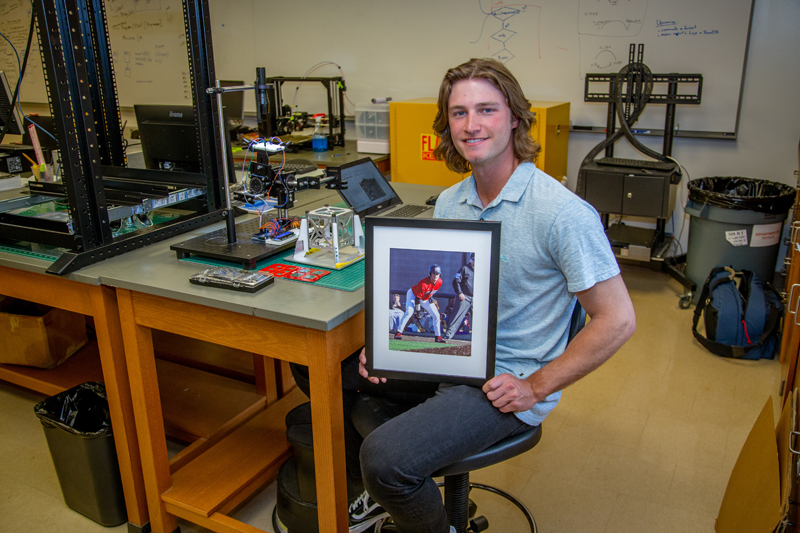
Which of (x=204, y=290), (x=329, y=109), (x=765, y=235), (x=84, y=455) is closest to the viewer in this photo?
(x=204, y=290)

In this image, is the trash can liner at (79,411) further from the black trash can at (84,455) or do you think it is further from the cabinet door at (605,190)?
the cabinet door at (605,190)

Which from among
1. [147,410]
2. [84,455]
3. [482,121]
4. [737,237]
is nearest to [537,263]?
[482,121]

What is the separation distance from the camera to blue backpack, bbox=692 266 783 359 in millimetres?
2715

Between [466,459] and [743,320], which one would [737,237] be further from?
[466,459]

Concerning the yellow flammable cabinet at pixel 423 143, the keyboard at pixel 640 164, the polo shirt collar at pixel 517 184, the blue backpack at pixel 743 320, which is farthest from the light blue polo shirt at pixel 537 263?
the keyboard at pixel 640 164

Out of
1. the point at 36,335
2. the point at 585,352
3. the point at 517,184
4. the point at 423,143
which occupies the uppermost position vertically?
the point at 517,184

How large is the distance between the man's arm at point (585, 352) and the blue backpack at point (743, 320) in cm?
184

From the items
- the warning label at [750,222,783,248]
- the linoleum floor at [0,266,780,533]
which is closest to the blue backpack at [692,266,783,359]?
the linoleum floor at [0,266,780,533]

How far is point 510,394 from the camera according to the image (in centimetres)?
123

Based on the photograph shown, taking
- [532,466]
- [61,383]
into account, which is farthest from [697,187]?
[61,383]

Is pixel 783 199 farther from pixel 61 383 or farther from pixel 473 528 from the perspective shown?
pixel 61 383

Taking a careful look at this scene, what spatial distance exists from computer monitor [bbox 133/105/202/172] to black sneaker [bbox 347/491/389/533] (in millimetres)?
1291

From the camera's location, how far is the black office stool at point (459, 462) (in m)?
1.23

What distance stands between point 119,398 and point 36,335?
886mm
